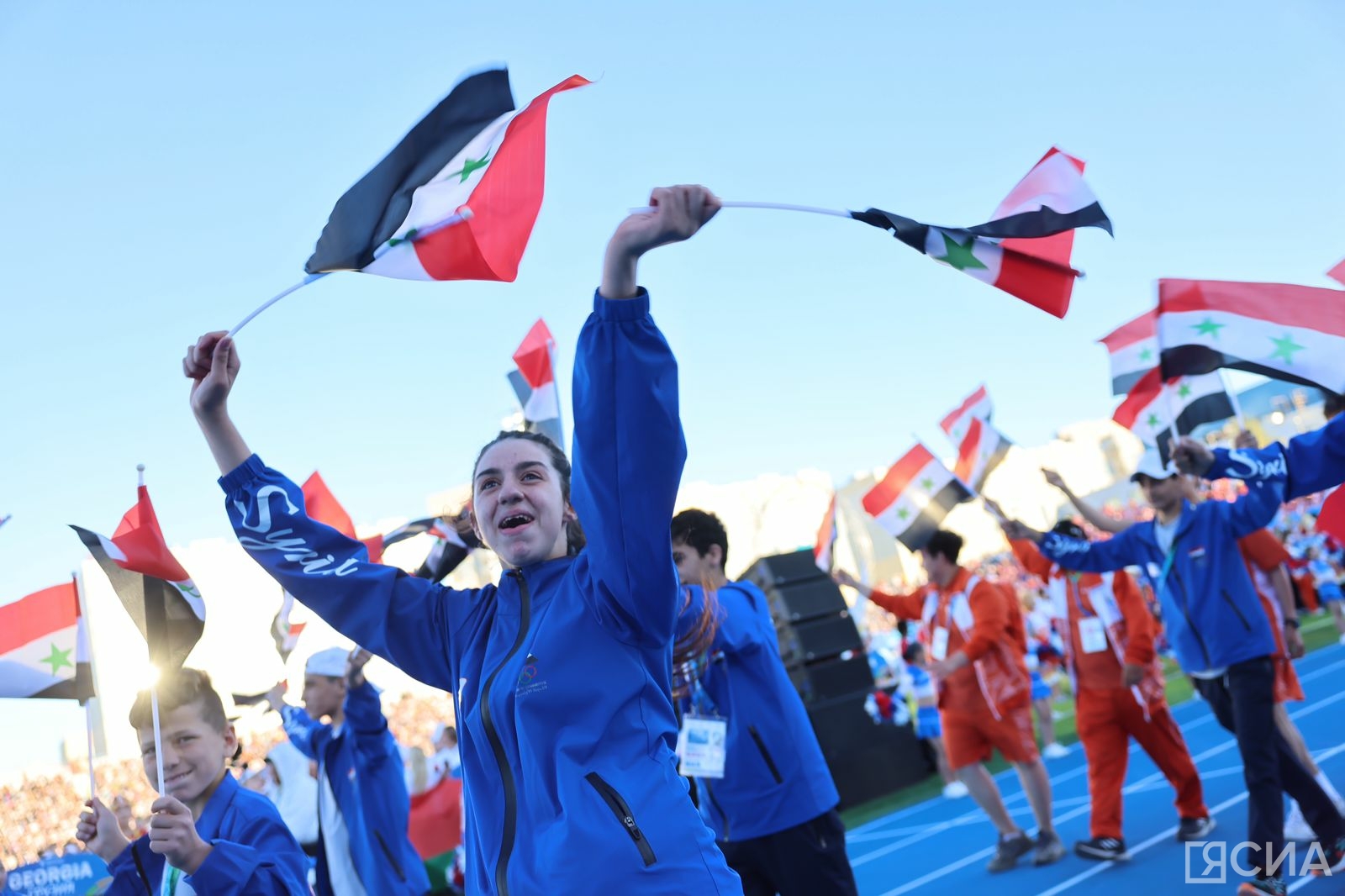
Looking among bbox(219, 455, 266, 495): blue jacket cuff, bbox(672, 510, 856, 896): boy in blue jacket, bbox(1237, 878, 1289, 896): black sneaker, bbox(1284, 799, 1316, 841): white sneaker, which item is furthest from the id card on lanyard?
bbox(1284, 799, 1316, 841): white sneaker

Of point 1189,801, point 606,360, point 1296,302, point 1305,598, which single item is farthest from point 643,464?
point 1305,598

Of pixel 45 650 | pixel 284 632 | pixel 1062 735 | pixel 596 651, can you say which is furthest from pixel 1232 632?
pixel 1062 735

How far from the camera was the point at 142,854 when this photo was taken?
135 inches

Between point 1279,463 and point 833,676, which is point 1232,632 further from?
point 833,676

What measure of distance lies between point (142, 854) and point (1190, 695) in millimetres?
15743

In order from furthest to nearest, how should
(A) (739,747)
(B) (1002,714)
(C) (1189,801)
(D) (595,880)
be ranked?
(B) (1002,714)
(C) (1189,801)
(A) (739,747)
(D) (595,880)

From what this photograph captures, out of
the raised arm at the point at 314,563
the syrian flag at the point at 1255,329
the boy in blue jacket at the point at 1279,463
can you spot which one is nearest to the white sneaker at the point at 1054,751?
the syrian flag at the point at 1255,329

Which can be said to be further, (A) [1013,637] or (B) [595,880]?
(A) [1013,637]

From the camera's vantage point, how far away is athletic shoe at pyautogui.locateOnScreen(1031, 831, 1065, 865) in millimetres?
7207

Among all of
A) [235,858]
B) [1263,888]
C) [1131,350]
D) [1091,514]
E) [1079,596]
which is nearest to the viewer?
[235,858]

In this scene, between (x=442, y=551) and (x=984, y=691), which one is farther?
(x=984, y=691)

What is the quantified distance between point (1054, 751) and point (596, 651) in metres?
12.0

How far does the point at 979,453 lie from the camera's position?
7730 mm

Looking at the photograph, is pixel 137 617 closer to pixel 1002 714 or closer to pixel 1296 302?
pixel 1296 302
